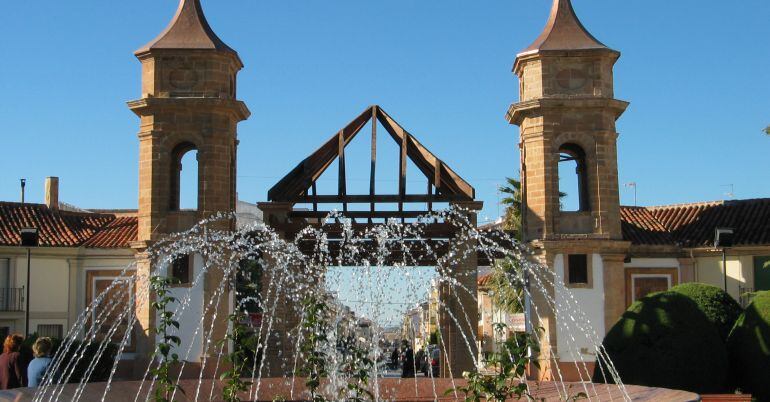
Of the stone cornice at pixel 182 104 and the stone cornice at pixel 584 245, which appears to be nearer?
the stone cornice at pixel 584 245

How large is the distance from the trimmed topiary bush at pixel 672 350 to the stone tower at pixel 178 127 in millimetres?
12157

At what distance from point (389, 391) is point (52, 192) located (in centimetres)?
2628

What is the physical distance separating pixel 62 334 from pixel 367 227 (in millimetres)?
12447

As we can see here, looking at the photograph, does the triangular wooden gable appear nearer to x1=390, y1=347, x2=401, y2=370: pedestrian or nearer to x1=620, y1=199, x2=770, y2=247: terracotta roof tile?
x1=620, y1=199, x2=770, y2=247: terracotta roof tile

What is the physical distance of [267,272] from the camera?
2417cm

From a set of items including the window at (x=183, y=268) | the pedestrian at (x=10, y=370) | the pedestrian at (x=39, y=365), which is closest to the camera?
the pedestrian at (x=39, y=365)

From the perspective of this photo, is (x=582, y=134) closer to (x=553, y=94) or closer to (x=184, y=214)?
(x=553, y=94)

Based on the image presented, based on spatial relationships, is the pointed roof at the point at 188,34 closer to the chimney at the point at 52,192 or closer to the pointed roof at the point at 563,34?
the pointed roof at the point at 563,34

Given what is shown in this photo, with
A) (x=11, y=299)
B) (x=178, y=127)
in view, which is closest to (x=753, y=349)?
(x=178, y=127)

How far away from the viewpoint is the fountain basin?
1071cm

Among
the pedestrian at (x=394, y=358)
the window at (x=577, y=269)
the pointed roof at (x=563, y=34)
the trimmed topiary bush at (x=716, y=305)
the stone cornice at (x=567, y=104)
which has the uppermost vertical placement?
the pointed roof at (x=563, y=34)

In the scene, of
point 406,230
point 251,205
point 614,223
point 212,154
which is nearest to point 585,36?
point 614,223

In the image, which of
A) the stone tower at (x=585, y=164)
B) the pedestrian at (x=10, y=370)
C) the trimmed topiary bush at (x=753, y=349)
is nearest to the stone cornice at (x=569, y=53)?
the stone tower at (x=585, y=164)

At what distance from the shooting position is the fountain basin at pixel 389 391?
10715mm
